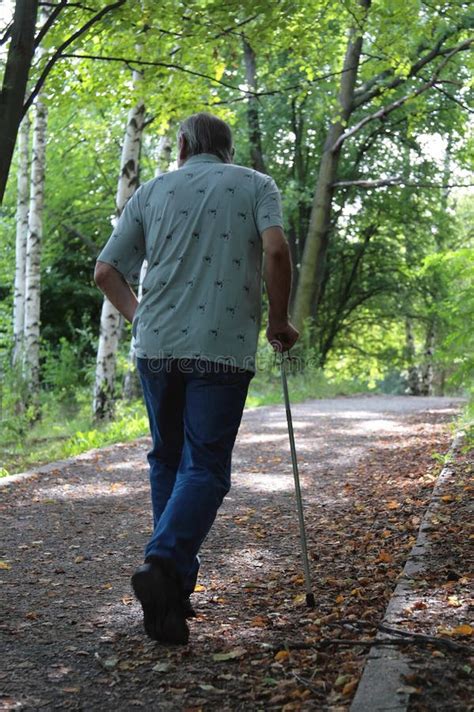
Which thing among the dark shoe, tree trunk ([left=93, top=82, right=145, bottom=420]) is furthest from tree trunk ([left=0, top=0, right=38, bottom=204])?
tree trunk ([left=93, top=82, right=145, bottom=420])

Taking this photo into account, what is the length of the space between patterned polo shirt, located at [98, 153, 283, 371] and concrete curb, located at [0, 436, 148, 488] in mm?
4218

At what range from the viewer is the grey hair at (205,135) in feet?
12.6

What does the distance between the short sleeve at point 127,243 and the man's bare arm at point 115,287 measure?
0.03 m

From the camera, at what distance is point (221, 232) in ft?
11.9

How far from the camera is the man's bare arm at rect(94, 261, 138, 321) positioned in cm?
387

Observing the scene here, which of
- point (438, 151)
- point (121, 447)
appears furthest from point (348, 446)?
point (438, 151)

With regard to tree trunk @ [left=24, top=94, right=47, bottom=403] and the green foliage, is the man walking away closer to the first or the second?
the green foliage

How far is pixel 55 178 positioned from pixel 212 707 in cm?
2383

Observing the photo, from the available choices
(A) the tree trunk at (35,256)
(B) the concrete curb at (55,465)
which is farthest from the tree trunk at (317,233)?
(B) the concrete curb at (55,465)

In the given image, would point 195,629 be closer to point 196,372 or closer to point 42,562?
point 196,372

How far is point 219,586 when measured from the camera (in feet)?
14.3

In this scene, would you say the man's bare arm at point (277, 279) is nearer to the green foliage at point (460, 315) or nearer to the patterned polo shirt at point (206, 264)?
the patterned polo shirt at point (206, 264)
